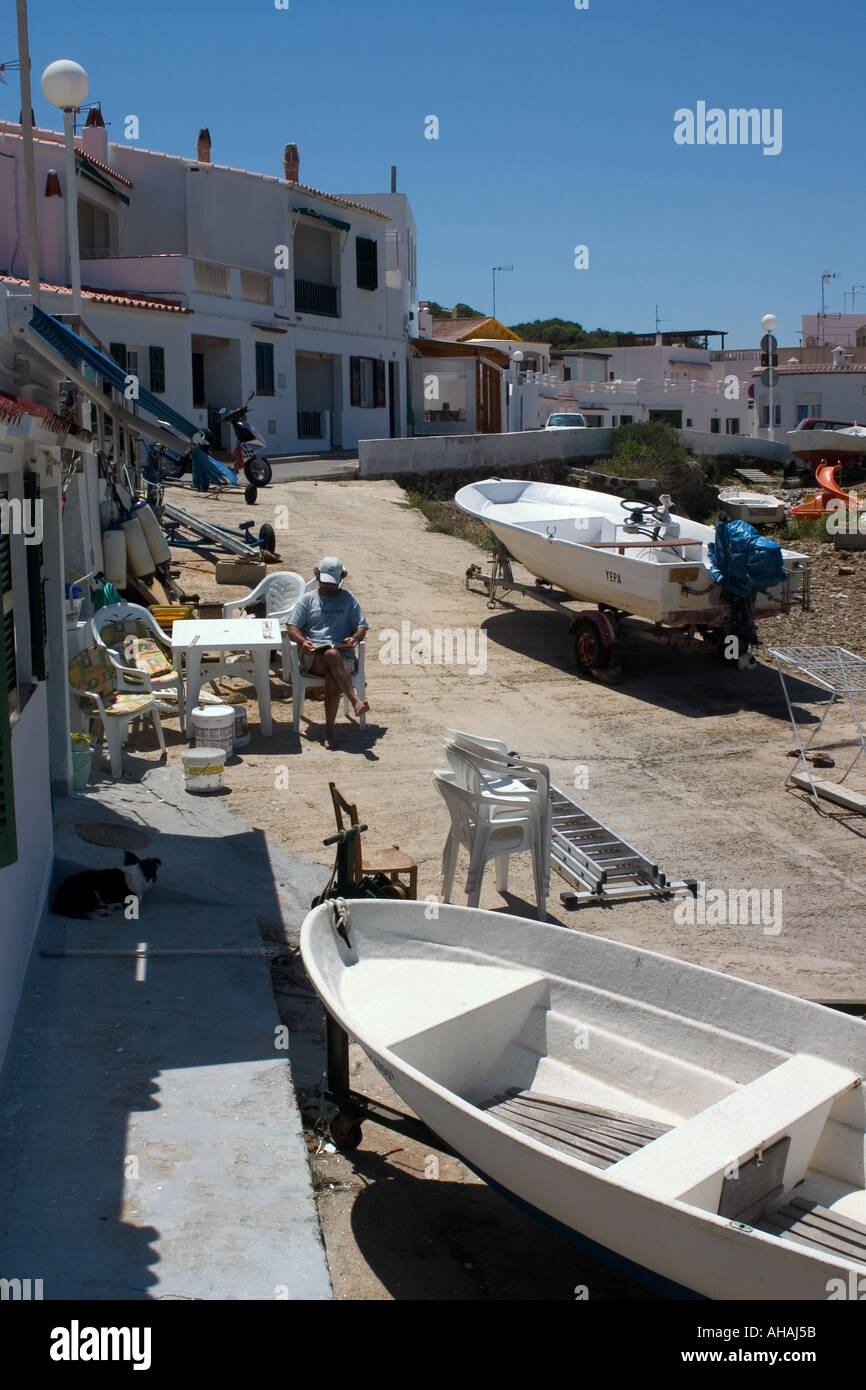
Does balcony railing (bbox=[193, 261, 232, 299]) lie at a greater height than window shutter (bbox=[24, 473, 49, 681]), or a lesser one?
greater

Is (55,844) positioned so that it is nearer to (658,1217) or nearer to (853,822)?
(658,1217)

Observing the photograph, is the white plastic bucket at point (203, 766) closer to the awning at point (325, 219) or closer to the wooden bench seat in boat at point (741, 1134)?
the wooden bench seat in boat at point (741, 1134)

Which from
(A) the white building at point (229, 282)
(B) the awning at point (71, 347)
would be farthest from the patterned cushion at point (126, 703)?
(A) the white building at point (229, 282)

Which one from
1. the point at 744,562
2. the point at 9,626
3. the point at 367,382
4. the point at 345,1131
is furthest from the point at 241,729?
the point at 367,382

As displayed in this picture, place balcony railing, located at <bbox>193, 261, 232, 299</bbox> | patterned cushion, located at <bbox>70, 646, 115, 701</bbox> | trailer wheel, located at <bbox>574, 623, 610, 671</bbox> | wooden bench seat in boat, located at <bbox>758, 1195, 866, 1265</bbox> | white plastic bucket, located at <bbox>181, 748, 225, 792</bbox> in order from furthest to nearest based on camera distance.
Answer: balcony railing, located at <bbox>193, 261, 232, 299</bbox>, trailer wheel, located at <bbox>574, 623, 610, 671</bbox>, patterned cushion, located at <bbox>70, 646, 115, 701</bbox>, white plastic bucket, located at <bbox>181, 748, 225, 792</bbox>, wooden bench seat in boat, located at <bbox>758, 1195, 866, 1265</bbox>

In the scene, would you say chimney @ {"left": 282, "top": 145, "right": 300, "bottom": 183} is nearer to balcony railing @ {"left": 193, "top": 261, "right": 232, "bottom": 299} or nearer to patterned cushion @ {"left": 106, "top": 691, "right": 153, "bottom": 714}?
balcony railing @ {"left": 193, "top": 261, "right": 232, "bottom": 299}

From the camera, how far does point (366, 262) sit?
3241 centimetres

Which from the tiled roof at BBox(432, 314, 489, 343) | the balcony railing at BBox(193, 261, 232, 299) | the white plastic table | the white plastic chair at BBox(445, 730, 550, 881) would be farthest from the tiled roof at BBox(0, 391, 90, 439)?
the tiled roof at BBox(432, 314, 489, 343)

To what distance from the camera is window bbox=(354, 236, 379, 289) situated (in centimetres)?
3203

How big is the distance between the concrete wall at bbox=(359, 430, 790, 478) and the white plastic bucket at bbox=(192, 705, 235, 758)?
14167mm

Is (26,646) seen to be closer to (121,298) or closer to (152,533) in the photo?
(152,533)

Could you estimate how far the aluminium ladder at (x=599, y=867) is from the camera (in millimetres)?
7746

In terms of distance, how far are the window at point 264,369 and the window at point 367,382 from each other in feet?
11.9
